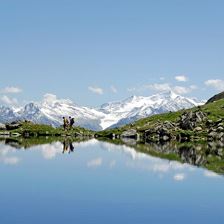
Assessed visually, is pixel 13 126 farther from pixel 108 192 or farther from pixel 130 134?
pixel 108 192

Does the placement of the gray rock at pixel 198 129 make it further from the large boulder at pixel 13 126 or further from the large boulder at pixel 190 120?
the large boulder at pixel 13 126

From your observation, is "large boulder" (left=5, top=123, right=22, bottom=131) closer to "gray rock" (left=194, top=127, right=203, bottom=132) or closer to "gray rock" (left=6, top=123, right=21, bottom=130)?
"gray rock" (left=6, top=123, right=21, bottom=130)

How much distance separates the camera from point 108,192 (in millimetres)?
49312

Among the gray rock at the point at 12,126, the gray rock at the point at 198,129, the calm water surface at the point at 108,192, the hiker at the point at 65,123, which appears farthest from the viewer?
the gray rock at the point at 12,126

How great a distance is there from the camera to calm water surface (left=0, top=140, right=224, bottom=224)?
3800 centimetres

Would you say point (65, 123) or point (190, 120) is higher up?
point (190, 120)

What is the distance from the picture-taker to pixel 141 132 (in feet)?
613

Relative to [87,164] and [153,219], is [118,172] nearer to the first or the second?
[87,164]

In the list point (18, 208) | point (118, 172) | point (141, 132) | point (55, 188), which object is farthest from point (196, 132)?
point (18, 208)

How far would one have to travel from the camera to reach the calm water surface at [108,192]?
38.0m

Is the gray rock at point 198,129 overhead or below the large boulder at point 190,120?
below

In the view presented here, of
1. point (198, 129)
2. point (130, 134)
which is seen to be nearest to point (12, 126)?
point (130, 134)

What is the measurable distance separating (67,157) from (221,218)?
5346 cm

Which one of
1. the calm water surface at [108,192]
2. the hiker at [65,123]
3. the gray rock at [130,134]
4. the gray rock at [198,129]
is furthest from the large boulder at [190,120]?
the calm water surface at [108,192]
